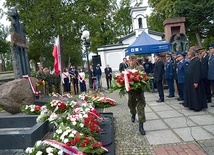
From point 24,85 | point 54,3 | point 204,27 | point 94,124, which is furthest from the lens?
point 204,27

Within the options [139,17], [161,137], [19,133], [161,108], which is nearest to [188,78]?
[161,108]

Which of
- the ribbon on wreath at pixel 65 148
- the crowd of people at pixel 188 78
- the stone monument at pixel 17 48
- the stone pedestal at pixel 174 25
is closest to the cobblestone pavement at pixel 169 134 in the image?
the crowd of people at pixel 188 78

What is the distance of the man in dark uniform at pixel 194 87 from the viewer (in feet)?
22.7

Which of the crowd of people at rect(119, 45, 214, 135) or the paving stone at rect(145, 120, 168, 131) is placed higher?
the crowd of people at rect(119, 45, 214, 135)

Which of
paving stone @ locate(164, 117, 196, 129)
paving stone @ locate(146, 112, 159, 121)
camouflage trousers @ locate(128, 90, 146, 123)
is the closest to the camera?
camouflage trousers @ locate(128, 90, 146, 123)

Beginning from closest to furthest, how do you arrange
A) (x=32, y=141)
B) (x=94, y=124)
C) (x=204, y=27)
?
(x=32, y=141) < (x=94, y=124) < (x=204, y=27)

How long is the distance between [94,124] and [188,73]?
3.94m

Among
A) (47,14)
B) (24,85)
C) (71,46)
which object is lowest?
(24,85)

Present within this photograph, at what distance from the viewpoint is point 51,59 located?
29328mm

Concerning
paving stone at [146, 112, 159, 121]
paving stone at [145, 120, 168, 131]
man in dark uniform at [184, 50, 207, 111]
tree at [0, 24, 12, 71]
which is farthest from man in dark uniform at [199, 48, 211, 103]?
tree at [0, 24, 12, 71]

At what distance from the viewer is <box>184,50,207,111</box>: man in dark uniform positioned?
6.91 metres

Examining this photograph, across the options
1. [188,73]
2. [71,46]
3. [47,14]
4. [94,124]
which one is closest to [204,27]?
[71,46]

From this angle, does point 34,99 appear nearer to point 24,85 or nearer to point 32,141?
point 24,85

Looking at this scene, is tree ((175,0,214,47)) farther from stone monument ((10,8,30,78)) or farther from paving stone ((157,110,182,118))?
stone monument ((10,8,30,78))
